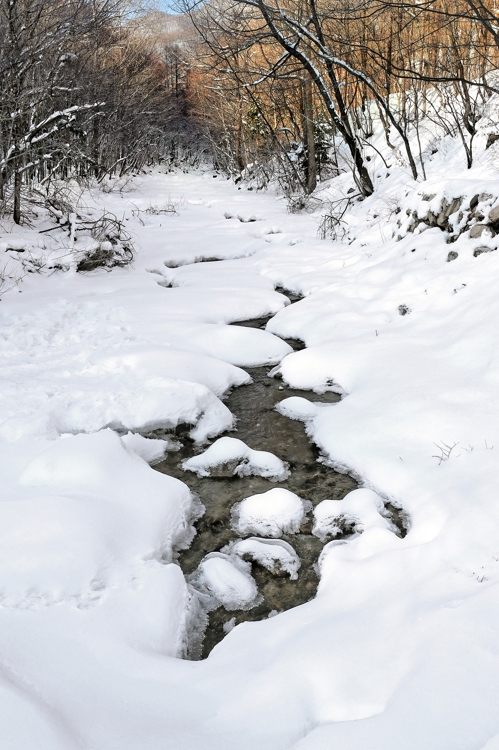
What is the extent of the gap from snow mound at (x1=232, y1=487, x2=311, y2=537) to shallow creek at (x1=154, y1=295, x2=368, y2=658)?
46 mm

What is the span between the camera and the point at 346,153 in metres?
12.9

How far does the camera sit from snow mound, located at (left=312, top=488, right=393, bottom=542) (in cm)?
258

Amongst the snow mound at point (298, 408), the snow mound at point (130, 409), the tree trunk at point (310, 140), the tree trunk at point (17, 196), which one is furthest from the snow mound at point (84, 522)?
the tree trunk at point (310, 140)

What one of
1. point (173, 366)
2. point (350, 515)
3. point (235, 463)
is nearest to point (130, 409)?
point (173, 366)

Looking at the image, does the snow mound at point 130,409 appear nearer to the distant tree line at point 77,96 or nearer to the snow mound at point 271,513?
the snow mound at point 271,513

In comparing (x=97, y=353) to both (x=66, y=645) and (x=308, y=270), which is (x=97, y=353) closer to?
A: (x=66, y=645)

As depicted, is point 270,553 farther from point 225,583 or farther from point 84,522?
point 84,522

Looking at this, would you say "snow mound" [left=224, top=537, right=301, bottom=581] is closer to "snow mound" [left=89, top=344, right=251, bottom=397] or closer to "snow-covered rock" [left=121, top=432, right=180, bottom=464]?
"snow-covered rock" [left=121, top=432, right=180, bottom=464]

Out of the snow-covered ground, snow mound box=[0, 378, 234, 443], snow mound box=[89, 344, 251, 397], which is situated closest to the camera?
the snow-covered ground

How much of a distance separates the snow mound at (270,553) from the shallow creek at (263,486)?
3 cm

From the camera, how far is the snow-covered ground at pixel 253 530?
1.40m

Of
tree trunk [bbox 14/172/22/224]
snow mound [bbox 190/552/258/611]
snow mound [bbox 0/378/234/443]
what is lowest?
snow mound [bbox 190/552/258/611]

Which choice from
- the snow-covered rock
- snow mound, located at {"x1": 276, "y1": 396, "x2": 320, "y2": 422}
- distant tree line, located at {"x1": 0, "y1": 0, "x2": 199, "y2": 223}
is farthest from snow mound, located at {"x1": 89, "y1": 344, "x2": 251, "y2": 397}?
distant tree line, located at {"x1": 0, "y1": 0, "x2": 199, "y2": 223}

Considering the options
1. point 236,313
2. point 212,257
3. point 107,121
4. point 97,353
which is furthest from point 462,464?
point 107,121
